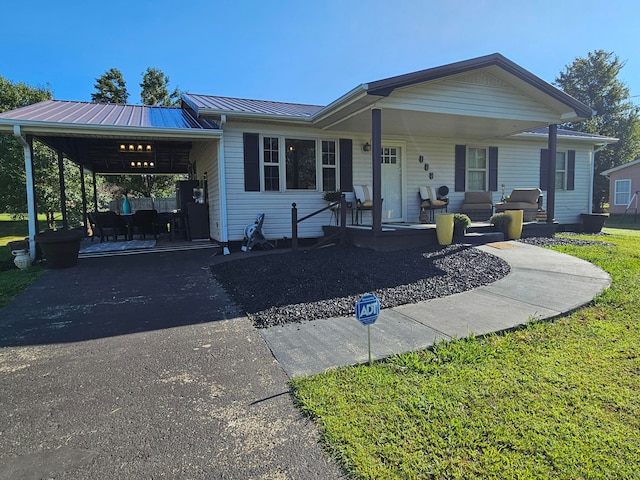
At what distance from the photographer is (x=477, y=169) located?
1134 cm

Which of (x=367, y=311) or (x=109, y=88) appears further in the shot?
(x=109, y=88)

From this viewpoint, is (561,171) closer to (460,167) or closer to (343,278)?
(460,167)

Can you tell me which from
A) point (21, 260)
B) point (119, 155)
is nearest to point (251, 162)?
point (21, 260)

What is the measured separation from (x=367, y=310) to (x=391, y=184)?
795cm

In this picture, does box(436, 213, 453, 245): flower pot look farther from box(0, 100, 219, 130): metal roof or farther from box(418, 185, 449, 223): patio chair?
box(0, 100, 219, 130): metal roof

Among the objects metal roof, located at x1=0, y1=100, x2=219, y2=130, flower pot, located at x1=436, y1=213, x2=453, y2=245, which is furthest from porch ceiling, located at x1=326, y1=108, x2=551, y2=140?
metal roof, located at x1=0, y1=100, x2=219, y2=130

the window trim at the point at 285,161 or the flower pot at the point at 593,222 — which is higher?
the window trim at the point at 285,161

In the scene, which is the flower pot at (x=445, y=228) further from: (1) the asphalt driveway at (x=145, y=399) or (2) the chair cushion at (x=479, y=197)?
(1) the asphalt driveway at (x=145, y=399)

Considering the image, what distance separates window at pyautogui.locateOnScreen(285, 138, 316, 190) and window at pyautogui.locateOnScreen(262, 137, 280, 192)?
0.27 m

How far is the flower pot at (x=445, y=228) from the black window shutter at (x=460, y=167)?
4.27 m

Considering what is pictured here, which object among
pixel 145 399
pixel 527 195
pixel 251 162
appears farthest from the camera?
pixel 527 195

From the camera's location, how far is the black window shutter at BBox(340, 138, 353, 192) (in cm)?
961

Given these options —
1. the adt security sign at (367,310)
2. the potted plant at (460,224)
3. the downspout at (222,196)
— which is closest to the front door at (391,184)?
the potted plant at (460,224)

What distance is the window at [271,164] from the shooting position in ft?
29.2
